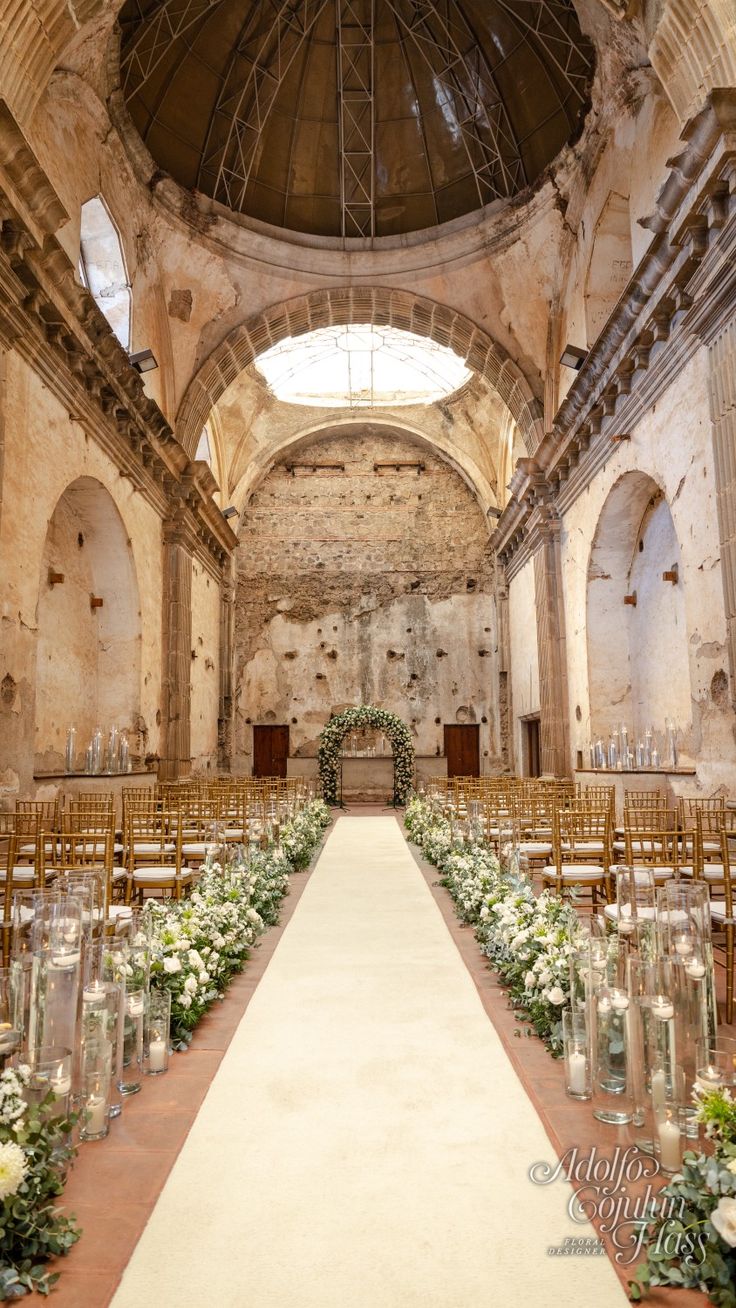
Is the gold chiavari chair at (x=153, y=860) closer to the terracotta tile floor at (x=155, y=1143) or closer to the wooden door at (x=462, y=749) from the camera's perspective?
the terracotta tile floor at (x=155, y=1143)

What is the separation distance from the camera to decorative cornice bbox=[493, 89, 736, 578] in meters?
8.72

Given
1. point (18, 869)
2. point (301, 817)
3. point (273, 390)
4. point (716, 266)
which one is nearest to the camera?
point (18, 869)

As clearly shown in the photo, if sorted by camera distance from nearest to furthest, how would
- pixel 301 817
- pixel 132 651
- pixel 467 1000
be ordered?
pixel 467 1000, pixel 301 817, pixel 132 651

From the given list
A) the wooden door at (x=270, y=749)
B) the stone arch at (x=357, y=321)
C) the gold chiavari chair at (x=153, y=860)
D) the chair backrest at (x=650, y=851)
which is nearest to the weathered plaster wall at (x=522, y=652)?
the stone arch at (x=357, y=321)

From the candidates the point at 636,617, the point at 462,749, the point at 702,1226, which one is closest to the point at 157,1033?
the point at 702,1226

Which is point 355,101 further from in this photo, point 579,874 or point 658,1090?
point 658,1090

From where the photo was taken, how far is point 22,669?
9.95m

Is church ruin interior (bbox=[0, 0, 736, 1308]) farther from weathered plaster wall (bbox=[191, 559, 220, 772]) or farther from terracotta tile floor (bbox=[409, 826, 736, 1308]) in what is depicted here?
weathered plaster wall (bbox=[191, 559, 220, 772])

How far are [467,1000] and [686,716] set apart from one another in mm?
9220

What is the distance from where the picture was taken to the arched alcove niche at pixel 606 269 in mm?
14383

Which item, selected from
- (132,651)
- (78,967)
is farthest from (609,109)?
(78,967)

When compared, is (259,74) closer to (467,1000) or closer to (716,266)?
(716,266)

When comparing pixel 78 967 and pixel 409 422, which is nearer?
pixel 78 967

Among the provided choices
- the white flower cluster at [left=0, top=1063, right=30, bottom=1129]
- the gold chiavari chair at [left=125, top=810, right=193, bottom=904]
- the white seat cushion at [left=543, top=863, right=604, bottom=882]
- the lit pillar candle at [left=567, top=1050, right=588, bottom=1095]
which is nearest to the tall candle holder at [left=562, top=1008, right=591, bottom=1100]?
the lit pillar candle at [left=567, top=1050, right=588, bottom=1095]
